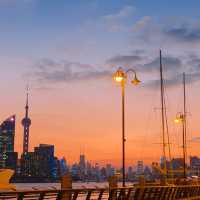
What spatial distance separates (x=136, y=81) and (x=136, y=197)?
10.0 m

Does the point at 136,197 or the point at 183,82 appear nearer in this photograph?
the point at 136,197

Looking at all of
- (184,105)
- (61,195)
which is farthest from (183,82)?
(61,195)

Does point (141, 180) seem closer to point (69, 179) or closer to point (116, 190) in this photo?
point (116, 190)

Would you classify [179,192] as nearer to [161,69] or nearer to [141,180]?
[141,180]

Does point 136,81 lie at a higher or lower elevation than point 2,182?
higher

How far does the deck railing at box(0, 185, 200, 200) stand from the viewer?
16203 mm

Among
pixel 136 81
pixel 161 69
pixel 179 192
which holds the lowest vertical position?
pixel 179 192

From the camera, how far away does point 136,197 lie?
28.9m

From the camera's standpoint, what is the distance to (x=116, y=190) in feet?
82.0

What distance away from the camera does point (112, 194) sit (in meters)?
24.6

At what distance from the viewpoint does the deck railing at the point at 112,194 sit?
16203 millimetres

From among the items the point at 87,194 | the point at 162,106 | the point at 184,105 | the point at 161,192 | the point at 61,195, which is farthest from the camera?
the point at 184,105

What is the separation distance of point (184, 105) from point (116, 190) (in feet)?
169

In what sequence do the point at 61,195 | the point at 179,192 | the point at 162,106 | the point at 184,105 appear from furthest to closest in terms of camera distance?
the point at 184,105
the point at 162,106
the point at 179,192
the point at 61,195
